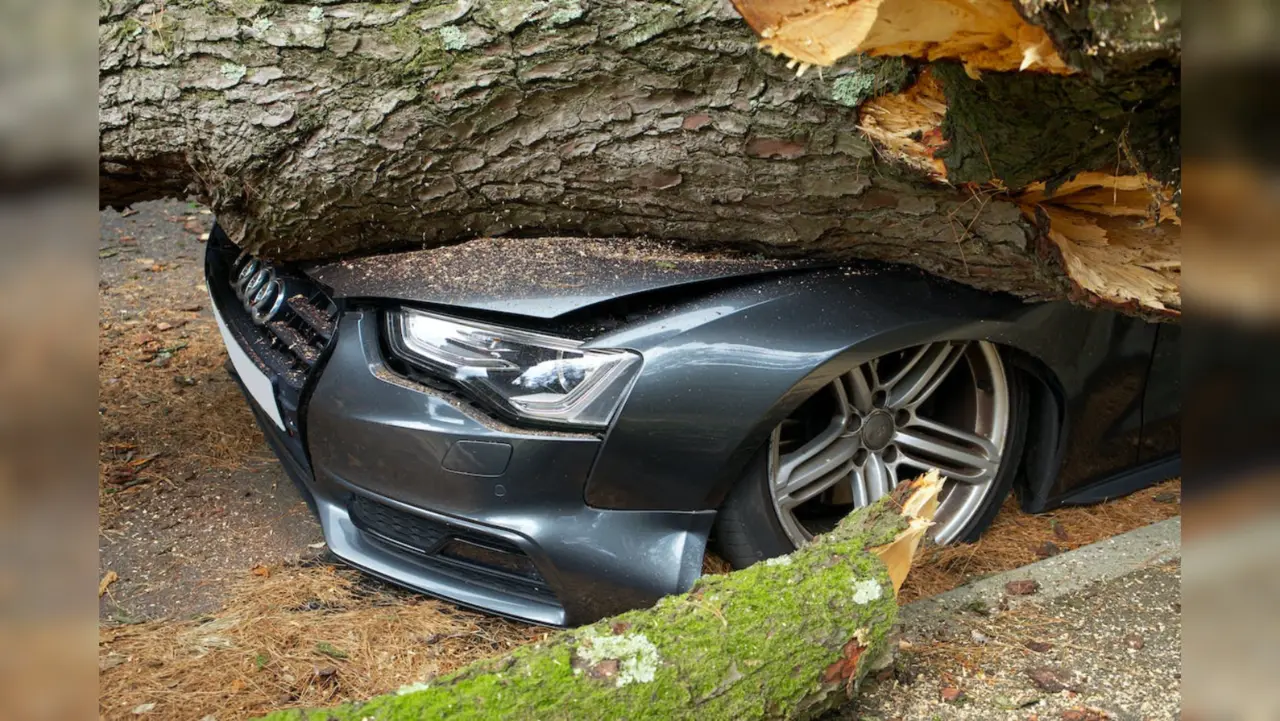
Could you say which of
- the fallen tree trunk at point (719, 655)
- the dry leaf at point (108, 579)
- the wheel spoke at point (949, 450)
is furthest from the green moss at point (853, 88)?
the dry leaf at point (108, 579)

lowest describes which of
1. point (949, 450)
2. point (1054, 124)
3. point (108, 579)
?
point (108, 579)

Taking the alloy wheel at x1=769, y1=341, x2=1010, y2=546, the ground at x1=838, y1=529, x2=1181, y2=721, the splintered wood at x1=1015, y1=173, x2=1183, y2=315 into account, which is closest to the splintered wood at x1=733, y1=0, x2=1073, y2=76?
the splintered wood at x1=1015, y1=173, x2=1183, y2=315

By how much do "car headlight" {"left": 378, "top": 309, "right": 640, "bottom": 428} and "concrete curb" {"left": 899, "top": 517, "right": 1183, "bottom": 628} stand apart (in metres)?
1.04

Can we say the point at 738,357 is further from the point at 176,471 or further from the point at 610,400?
the point at 176,471

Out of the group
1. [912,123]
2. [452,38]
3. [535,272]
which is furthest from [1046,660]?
[452,38]

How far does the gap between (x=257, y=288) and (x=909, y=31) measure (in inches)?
101

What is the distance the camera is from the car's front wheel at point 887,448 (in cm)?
281

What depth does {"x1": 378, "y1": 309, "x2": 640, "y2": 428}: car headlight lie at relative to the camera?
8.38 ft

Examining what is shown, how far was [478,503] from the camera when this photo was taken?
2.63 metres
